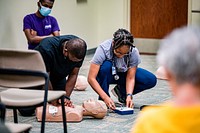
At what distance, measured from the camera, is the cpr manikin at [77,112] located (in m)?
4.66

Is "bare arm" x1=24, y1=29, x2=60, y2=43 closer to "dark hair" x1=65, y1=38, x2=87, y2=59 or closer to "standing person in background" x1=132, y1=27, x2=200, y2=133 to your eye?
"dark hair" x1=65, y1=38, x2=87, y2=59

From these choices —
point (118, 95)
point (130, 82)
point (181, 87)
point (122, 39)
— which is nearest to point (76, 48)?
point (122, 39)

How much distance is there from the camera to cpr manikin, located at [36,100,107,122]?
4.66 meters

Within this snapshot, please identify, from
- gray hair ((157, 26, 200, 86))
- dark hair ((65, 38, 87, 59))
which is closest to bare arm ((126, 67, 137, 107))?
dark hair ((65, 38, 87, 59))

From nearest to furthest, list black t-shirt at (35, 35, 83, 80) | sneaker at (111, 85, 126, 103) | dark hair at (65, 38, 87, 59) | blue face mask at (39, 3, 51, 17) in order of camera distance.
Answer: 1. dark hair at (65, 38, 87, 59)
2. black t-shirt at (35, 35, 83, 80)
3. sneaker at (111, 85, 126, 103)
4. blue face mask at (39, 3, 51, 17)

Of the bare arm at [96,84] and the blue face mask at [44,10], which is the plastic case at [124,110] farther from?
the blue face mask at [44,10]

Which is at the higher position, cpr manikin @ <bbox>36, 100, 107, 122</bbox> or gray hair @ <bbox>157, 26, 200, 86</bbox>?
gray hair @ <bbox>157, 26, 200, 86</bbox>

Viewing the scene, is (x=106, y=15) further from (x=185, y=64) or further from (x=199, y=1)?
(x=185, y=64)

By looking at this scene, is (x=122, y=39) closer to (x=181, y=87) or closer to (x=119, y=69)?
(x=119, y=69)

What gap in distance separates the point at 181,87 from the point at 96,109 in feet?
10.7

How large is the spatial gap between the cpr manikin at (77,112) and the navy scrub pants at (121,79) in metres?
0.34

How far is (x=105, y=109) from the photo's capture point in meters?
4.74

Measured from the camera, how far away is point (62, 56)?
4508mm

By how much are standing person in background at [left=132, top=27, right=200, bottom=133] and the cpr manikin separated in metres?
3.15
